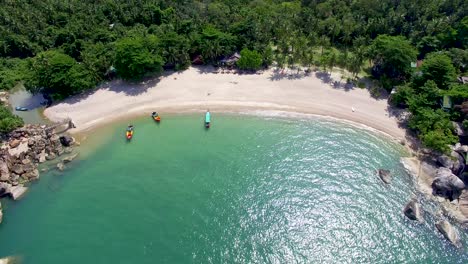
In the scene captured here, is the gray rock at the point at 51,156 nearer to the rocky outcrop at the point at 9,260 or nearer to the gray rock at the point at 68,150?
the gray rock at the point at 68,150

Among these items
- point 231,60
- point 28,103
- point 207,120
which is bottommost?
point 28,103

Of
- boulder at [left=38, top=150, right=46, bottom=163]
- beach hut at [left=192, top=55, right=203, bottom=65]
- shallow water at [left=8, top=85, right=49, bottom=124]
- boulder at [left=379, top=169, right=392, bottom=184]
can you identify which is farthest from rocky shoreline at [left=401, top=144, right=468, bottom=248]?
shallow water at [left=8, top=85, right=49, bottom=124]

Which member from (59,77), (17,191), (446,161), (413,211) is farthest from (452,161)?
(59,77)

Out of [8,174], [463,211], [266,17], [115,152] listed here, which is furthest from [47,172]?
[463,211]

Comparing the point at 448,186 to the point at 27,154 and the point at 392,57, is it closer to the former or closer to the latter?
the point at 392,57

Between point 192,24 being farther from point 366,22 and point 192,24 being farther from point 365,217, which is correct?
point 365,217

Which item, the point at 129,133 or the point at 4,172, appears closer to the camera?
the point at 4,172
